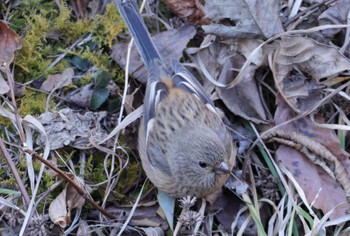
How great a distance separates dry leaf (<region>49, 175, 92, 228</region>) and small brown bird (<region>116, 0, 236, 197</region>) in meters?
0.49

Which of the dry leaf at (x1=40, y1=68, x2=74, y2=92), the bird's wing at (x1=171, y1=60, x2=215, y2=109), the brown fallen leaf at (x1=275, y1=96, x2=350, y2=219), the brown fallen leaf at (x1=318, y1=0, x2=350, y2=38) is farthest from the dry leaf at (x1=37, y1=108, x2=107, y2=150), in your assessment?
the brown fallen leaf at (x1=318, y1=0, x2=350, y2=38)

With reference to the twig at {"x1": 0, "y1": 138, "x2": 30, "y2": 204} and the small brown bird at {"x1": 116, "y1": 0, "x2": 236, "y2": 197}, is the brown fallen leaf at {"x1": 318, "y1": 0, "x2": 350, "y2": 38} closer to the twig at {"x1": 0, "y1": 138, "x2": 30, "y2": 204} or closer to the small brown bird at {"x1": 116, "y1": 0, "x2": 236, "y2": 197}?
the small brown bird at {"x1": 116, "y1": 0, "x2": 236, "y2": 197}

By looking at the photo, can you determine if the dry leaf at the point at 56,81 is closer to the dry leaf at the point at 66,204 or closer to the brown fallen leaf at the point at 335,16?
the dry leaf at the point at 66,204

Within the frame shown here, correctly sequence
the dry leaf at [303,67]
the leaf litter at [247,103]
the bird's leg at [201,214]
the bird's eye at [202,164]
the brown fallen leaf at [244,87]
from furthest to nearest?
the brown fallen leaf at [244,87] < the dry leaf at [303,67] < the leaf litter at [247,103] < the bird's eye at [202,164] < the bird's leg at [201,214]

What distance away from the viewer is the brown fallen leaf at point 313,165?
458 centimetres

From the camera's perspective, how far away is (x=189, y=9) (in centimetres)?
520

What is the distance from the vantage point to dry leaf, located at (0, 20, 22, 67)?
193 inches

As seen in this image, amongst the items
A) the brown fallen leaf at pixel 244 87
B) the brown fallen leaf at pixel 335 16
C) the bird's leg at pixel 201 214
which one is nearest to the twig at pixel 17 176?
the bird's leg at pixel 201 214

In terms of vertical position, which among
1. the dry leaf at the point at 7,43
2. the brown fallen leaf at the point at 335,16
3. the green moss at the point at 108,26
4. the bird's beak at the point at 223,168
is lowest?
the bird's beak at the point at 223,168

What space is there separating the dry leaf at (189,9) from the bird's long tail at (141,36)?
349 millimetres

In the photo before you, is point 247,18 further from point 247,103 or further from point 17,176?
point 17,176

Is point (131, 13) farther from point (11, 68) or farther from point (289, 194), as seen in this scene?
point (289, 194)

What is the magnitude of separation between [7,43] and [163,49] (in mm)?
→ 1118

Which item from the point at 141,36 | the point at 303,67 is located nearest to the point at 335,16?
the point at 303,67
